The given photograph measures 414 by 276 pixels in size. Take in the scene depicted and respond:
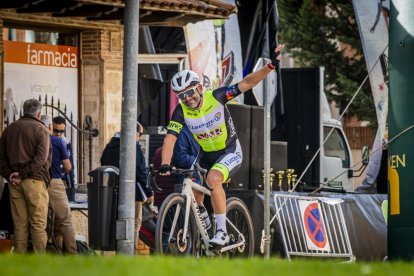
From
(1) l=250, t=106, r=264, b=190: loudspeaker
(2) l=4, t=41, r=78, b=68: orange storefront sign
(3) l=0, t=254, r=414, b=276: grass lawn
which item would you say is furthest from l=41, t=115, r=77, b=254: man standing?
(3) l=0, t=254, r=414, b=276: grass lawn

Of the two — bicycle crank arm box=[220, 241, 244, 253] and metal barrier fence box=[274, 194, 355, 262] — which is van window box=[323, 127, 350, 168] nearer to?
metal barrier fence box=[274, 194, 355, 262]

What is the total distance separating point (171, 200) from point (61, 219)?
224cm

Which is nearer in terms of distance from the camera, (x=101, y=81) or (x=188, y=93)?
(x=188, y=93)

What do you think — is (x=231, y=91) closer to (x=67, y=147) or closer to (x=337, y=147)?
(x=67, y=147)

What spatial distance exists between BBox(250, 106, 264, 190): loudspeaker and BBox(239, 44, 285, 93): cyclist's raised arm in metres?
3.20

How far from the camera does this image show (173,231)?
16.5 metres

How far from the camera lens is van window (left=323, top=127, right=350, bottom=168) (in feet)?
93.8

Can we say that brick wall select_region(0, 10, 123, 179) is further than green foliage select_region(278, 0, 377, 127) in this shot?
No

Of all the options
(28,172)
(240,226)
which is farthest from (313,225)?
(28,172)

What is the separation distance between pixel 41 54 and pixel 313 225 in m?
4.97

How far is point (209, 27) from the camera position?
2367 cm

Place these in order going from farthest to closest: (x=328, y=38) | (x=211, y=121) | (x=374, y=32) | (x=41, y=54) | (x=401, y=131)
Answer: (x=328, y=38), (x=374, y=32), (x=41, y=54), (x=211, y=121), (x=401, y=131)

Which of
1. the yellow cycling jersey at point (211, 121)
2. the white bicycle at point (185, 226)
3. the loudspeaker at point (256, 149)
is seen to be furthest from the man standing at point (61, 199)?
the loudspeaker at point (256, 149)

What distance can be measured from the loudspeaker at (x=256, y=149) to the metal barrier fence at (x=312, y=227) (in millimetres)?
696
